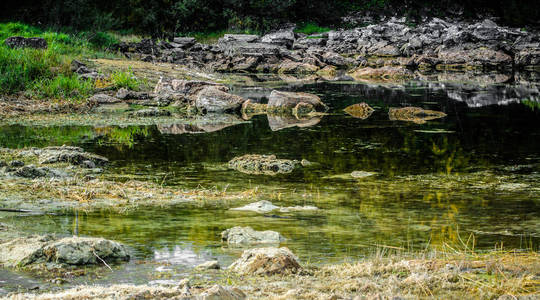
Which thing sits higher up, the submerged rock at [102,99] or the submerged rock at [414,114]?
the submerged rock at [102,99]

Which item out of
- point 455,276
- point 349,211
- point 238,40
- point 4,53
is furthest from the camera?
point 238,40

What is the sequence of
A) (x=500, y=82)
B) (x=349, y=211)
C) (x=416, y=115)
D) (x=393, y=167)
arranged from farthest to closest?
(x=500, y=82), (x=416, y=115), (x=393, y=167), (x=349, y=211)

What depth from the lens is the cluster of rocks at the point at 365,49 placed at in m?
29.7

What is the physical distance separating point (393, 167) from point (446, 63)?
962 inches

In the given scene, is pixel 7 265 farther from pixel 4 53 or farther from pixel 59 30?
pixel 59 30

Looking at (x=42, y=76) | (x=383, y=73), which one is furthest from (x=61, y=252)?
(x=383, y=73)

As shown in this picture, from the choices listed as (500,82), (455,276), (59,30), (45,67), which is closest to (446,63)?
(500,82)

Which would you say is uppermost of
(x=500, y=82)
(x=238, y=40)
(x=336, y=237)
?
(x=238, y=40)

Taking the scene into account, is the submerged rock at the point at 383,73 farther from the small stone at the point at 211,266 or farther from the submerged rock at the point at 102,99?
the small stone at the point at 211,266

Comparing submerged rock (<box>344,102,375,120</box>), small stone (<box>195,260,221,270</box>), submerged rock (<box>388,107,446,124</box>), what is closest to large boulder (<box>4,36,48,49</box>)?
submerged rock (<box>344,102,375,120</box>)

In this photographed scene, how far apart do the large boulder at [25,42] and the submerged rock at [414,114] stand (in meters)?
11.1

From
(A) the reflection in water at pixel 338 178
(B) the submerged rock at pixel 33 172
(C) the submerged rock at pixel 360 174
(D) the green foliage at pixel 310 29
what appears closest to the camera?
(A) the reflection in water at pixel 338 178

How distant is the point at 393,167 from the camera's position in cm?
904

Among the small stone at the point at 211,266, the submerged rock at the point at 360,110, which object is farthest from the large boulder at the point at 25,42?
the small stone at the point at 211,266
